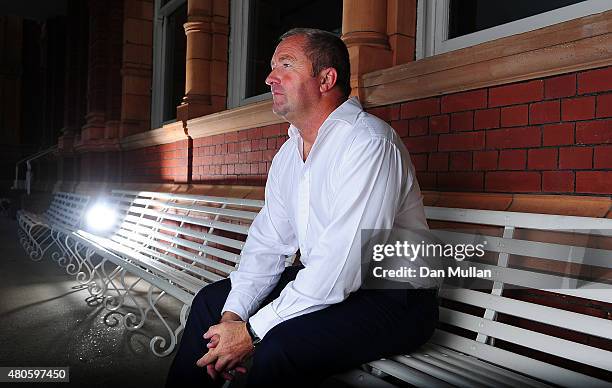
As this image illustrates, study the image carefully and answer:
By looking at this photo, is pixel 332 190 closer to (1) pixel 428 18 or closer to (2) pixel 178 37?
(1) pixel 428 18

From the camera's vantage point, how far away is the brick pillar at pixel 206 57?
16.0ft

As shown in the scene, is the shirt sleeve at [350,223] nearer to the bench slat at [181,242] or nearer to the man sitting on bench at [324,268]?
the man sitting on bench at [324,268]

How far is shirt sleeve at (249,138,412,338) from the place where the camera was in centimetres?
150

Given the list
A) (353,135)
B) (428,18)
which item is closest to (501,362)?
(353,135)

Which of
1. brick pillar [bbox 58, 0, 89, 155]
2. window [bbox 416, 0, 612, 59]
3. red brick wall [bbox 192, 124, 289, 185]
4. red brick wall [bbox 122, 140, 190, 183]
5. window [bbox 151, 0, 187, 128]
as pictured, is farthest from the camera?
brick pillar [bbox 58, 0, 89, 155]

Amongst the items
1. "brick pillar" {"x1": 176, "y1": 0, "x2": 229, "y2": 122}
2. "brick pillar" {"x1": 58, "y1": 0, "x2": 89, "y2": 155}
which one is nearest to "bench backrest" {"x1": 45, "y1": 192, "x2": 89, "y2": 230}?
"brick pillar" {"x1": 176, "y1": 0, "x2": 229, "y2": 122}

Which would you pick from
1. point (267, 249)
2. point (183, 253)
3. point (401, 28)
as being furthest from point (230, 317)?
point (401, 28)

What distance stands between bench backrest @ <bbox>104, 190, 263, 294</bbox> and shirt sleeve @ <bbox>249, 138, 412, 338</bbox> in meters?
1.14

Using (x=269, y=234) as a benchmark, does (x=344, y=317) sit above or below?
below

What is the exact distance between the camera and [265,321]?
1.55 m

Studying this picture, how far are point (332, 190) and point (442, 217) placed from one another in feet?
1.87

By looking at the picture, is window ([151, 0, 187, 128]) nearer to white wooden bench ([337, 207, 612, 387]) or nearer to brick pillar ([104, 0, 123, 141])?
brick pillar ([104, 0, 123, 141])

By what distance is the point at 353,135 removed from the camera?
5.20 ft

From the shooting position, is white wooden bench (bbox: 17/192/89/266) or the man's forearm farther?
white wooden bench (bbox: 17/192/89/266)
